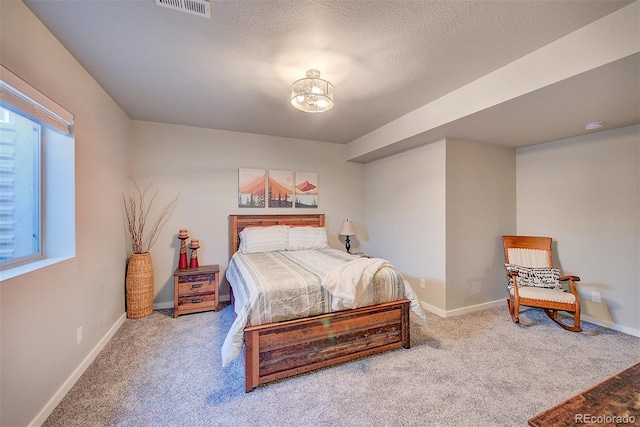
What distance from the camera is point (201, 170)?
370cm

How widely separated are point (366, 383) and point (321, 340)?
448 millimetres

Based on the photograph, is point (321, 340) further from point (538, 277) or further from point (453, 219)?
point (538, 277)

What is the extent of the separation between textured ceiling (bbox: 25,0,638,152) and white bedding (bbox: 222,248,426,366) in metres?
1.72

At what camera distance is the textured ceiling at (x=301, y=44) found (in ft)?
5.03

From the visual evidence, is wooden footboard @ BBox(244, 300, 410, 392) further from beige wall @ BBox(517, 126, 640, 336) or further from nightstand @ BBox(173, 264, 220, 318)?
beige wall @ BBox(517, 126, 640, 336)

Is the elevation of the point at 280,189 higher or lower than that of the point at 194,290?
higher

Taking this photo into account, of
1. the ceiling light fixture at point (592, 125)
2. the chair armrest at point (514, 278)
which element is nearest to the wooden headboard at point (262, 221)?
the chair armrest at point (514, 278)

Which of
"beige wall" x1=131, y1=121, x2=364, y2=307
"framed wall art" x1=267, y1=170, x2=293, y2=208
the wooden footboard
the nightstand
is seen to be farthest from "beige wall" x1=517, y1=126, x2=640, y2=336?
the nightstand

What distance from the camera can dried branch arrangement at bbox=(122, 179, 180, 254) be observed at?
3.23 m

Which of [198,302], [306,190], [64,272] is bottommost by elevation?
[198,302]

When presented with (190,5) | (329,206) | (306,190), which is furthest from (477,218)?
(190,5)

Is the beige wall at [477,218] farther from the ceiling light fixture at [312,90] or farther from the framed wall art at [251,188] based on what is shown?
the framed wall art at [251,188]

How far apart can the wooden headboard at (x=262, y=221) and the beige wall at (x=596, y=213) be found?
3184mm

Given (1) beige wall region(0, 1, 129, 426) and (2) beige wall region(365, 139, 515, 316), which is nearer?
(1) beige wall region(0, 1, 129, 426)
